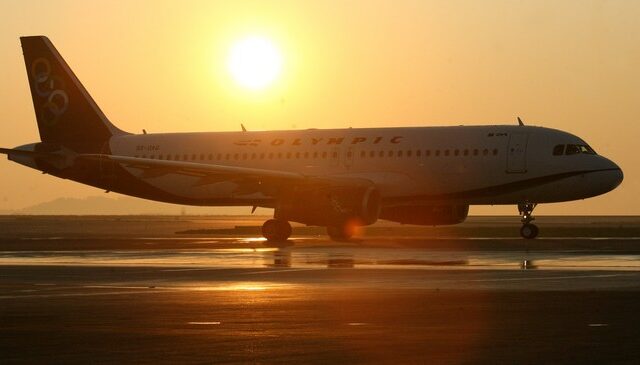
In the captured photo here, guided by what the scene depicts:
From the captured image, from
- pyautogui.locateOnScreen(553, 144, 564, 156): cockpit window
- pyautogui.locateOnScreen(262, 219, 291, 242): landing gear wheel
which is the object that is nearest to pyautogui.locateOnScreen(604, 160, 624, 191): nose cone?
pyautogui.locateOnScreen(553, 144, 564, 156): cockpit window

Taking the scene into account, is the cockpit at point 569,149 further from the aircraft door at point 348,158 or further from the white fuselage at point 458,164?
the aircraft door at point 348,158

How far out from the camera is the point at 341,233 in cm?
4791

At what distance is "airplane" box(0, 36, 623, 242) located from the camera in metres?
46.8

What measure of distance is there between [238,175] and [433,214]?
24.7 feet

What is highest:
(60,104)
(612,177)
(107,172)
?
(60,104)

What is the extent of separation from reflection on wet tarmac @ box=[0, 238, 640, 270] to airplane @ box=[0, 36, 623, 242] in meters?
8.96

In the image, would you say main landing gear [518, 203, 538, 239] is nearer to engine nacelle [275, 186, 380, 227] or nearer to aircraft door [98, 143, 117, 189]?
engine nacelle [275, 186, 380, 227]

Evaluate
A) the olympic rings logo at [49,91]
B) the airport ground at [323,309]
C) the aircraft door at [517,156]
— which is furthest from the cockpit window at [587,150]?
the olympic rings logo at [49,91]

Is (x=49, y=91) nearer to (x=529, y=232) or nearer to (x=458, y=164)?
(x=458, y=164)

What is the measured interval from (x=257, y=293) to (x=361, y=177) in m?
28.4

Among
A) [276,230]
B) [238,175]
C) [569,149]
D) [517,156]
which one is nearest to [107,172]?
[238,175]

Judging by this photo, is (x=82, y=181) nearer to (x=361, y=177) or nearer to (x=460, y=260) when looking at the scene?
(x=361, y=177)

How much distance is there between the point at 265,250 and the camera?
1483 inches

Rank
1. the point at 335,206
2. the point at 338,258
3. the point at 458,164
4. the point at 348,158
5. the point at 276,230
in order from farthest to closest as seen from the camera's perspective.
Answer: the point at 348,158 < the point at 276,230 < the point at 458,164 < the point at 335,206 < the point at 338,258
